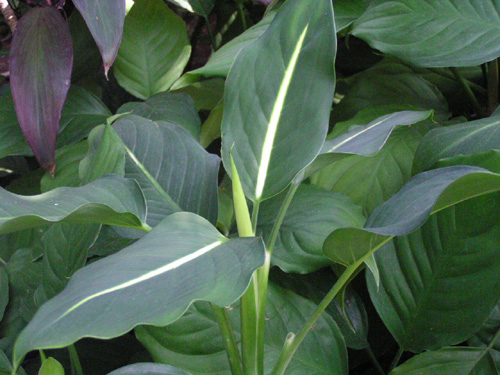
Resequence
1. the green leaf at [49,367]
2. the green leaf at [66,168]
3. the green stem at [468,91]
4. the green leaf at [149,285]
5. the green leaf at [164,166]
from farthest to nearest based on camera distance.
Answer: the green stem at [468,91]
the green leaf at [66,168]
the green leaf at [164,166]
the green leaf at [49,367]
the green leaf at [149,285]

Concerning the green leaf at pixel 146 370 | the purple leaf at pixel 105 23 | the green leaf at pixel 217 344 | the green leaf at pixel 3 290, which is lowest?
the green leaf at pixel 217 344

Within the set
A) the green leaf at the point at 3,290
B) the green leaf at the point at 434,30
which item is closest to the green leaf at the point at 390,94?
the green leaf at the point at 434,30

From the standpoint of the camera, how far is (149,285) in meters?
0.41

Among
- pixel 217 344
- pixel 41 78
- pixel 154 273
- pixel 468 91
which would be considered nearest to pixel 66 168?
pixel 41 78

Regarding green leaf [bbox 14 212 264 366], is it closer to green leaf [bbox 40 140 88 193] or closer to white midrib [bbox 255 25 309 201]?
white midrib [bbox 255 25 309 201]

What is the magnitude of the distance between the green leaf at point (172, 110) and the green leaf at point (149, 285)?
0.52 metres

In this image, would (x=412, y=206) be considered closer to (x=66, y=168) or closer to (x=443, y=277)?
(x=443, y=277)

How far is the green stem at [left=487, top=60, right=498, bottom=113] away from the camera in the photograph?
3.54 ft

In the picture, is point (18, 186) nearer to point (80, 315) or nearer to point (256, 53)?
point (256, 53)

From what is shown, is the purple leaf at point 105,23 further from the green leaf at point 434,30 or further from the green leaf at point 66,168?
the green leaf at point 434,30

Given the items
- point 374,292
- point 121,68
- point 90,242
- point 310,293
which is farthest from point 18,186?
point 374,292

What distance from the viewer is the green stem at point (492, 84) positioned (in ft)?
3.54

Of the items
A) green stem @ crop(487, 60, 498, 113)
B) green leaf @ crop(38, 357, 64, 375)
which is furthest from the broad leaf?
green stem @ crop(487, 60, 498, 113)

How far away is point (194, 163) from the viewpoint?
72 cm
